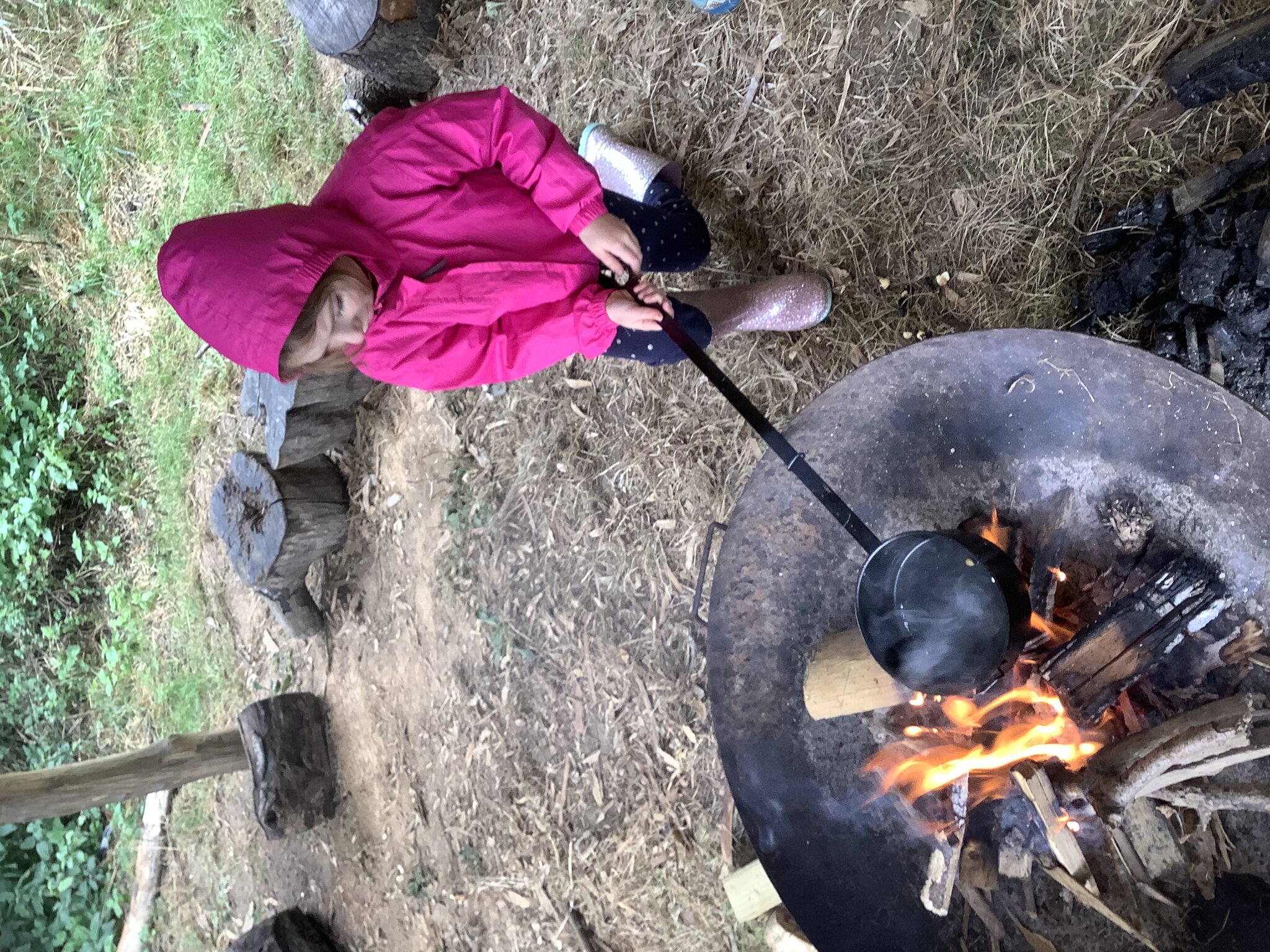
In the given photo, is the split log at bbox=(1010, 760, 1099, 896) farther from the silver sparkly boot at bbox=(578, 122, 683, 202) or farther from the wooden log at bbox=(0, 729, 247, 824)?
the wooden log at bbox=(0, 729, 247, 824)

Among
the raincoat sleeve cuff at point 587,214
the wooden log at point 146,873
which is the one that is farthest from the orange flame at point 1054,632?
the wooden log at point 146,873

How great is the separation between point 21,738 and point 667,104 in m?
5.04

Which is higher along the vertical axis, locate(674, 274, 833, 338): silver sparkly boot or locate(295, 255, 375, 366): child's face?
locate(295, 255, 375, 366): child's face

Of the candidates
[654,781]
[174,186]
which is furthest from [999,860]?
[174,186]

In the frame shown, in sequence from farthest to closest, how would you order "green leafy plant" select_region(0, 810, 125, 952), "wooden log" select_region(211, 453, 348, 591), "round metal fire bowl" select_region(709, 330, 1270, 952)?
"green leafy plant" select_region(0, 810, 125, 952)
"wooden log" select_region(211, 453, 348, 591)
"round metal fire bowl" select_region(709, 330, 1270, 952)

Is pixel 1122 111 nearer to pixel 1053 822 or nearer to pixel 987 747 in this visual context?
pixel 987 747

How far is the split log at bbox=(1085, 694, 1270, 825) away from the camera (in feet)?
4.56

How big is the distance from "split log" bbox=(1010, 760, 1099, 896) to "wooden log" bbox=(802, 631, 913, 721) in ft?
0.86

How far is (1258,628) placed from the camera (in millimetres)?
1526

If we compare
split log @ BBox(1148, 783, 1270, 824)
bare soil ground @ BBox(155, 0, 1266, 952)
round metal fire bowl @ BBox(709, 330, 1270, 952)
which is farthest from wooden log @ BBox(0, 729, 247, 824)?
split log @ BBox(1148, 783, 1270, 824)

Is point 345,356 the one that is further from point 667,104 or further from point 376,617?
point 376,617

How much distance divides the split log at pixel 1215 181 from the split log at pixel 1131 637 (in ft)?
A: 3.41

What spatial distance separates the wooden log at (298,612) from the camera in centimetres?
356

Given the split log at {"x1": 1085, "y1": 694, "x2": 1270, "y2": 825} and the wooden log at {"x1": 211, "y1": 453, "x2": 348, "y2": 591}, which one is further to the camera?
the wooden log at {"x1": 211, "y1": 453, "x2": 348, "y2": 591}
